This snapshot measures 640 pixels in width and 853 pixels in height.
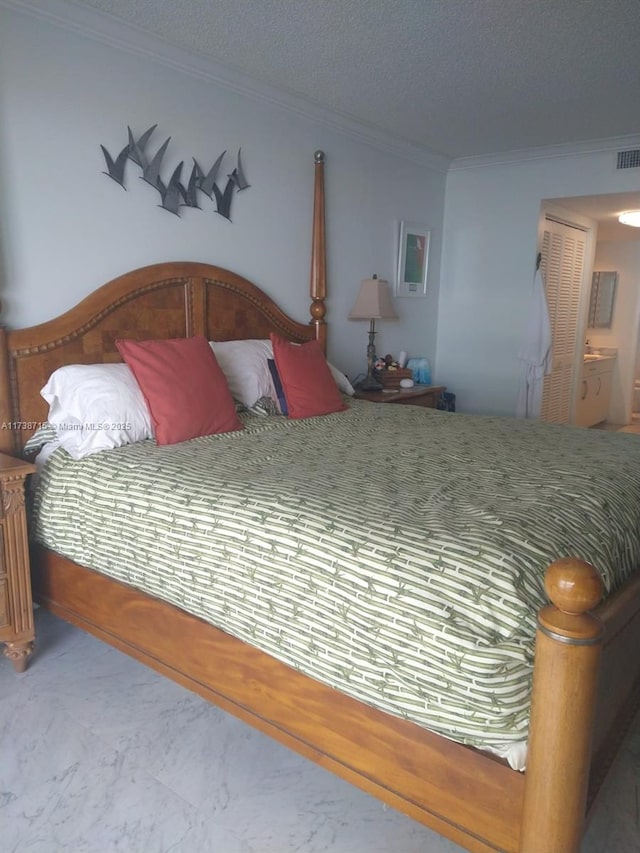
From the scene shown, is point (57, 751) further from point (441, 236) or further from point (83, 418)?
point (441, 236)

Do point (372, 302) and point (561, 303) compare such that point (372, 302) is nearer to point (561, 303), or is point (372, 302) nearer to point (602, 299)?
point (561, 303)

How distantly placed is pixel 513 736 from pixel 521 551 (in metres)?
0.35

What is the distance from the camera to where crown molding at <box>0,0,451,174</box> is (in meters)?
2.42

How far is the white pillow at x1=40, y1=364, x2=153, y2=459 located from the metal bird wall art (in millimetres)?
905

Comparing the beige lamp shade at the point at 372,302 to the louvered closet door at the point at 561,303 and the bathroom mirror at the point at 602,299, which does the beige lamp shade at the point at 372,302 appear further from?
the bathroom mirror at the point at 602,299

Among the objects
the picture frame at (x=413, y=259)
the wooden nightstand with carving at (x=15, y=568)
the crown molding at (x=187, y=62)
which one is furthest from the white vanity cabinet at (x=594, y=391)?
the wooden nightstand with carving at (x=15, y=568)

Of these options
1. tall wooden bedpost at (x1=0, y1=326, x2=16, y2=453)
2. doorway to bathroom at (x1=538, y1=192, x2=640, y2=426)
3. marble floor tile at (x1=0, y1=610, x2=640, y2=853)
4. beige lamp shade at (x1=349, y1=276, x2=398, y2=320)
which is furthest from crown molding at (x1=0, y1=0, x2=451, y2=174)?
doorway to bathroom at (x1=538, y1=192, x2=640, y2=426)

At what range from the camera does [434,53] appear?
9.08ft

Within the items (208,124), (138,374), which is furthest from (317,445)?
(208,124)

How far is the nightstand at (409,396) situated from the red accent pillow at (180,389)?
123 cm

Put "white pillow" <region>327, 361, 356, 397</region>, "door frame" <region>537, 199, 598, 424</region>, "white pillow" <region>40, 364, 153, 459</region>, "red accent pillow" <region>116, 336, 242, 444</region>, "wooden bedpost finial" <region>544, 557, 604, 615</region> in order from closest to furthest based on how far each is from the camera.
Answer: "wooden bedpost finial" <region>544, 557, 604, 615</region>
"white pillow" <region>40, 364, 153, 459</region>
"red accent pillow" <region>116, 336, 242, 444</region>
"white pillow" <region>327, 361, 356, 397</region>
"door frame" <region>537, 199, 598, 424</region>

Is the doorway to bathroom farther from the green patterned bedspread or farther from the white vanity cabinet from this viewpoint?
the green patterned bedspread

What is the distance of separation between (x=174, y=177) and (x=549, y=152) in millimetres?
2575

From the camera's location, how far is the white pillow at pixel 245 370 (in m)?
2.88
